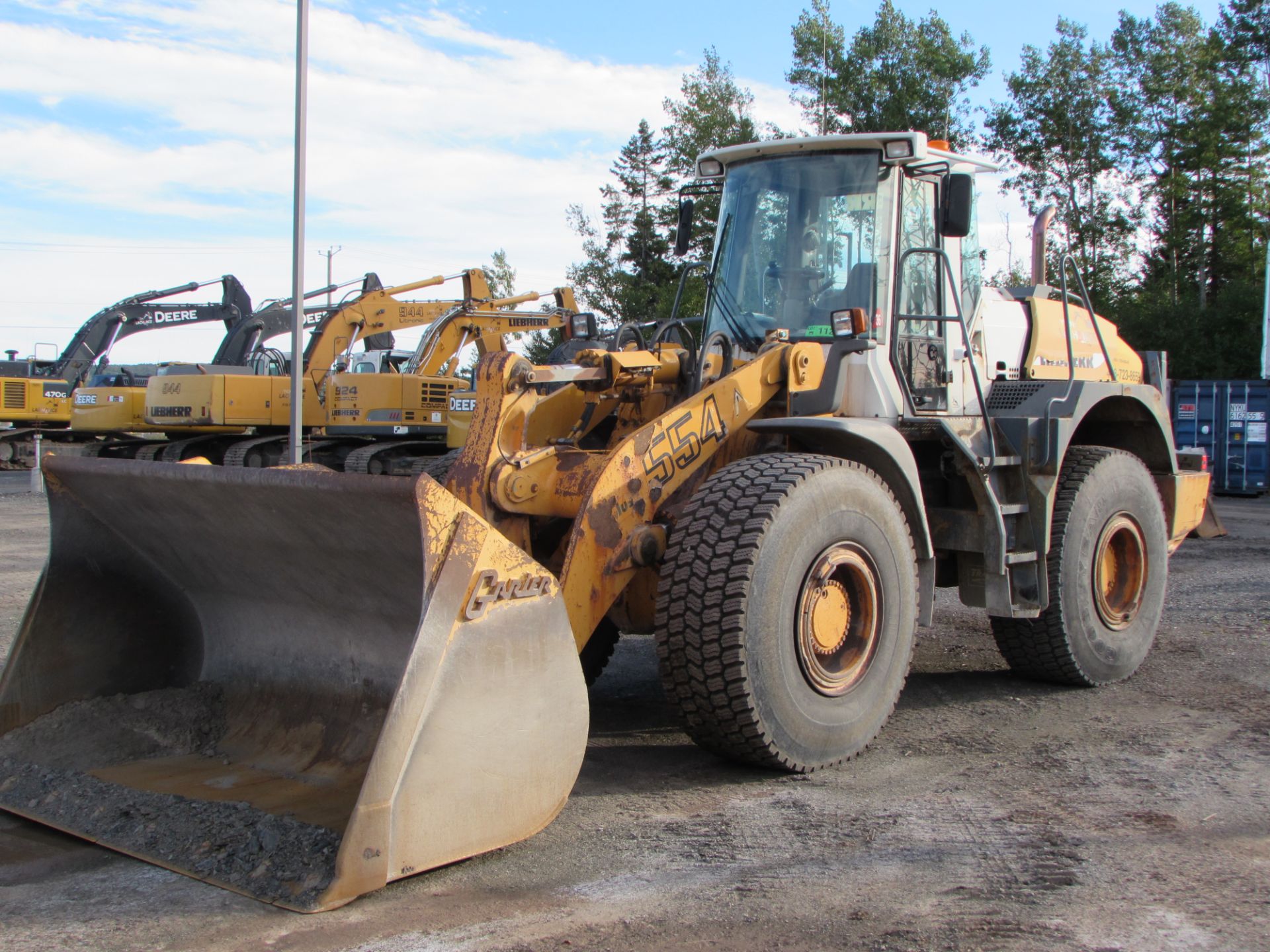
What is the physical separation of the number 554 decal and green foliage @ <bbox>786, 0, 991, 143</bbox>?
1411 inches

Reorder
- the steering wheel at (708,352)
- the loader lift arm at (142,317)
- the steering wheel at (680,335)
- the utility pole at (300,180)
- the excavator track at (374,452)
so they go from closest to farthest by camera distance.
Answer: the steering wheel at (708,352) → the steering wheel at (680,335) → the utility pole at (300,180) → the excavator track at (374,452) → the loader lift arm at (142,317)

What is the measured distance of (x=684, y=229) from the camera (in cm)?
615

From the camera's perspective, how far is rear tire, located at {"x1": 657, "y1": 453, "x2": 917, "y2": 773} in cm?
417

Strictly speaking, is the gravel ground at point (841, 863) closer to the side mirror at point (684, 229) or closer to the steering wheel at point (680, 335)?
the steering wheel at point (680, 335)

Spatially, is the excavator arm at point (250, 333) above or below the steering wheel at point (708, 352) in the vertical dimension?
above

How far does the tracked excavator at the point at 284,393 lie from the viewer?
19391mm

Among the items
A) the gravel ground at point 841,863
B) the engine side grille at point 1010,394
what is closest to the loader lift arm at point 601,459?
the gravel ground at point 841,863

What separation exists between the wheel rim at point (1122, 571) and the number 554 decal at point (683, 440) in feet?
8.82

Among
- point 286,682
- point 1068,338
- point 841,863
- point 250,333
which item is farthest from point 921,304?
point 250,333

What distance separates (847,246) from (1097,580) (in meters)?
2.27

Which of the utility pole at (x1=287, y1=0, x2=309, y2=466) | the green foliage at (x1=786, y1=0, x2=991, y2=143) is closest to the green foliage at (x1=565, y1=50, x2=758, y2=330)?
Answer: the green foliage at (x1=786, y1=0, x2=991, y2=143)

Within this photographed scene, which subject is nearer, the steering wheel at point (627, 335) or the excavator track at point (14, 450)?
the steering wheel at point (627, 335)

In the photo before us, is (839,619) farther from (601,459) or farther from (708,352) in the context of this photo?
(708,352)

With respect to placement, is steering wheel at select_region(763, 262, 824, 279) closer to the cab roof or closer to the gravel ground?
the cab roof
